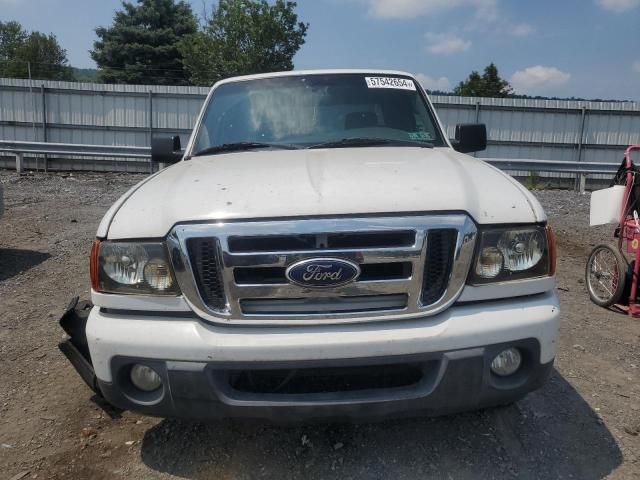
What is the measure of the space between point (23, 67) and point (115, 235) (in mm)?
48964

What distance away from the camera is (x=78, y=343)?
9.23 feet

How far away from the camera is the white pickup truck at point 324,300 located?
2.06 metres

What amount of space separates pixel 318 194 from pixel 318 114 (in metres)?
1.55

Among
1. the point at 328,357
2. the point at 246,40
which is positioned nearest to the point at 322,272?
the point at 328,357

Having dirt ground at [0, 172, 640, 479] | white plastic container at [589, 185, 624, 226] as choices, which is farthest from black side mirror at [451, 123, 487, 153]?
white plastic container at [589, 185, 624, 226]

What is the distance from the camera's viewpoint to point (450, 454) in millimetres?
2510

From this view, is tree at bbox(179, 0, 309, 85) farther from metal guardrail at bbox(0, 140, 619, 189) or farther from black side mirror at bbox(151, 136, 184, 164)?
black side mirror at bbox(151, 136, 184, 164)

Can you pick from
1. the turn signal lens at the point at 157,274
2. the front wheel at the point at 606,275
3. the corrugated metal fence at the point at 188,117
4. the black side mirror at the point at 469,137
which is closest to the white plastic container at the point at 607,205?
the front wheel at the point at 606,275

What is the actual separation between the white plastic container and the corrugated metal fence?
12626mm

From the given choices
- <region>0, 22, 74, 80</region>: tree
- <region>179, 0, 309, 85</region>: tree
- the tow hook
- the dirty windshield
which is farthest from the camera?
<region>0, 22, 74, 80</region>: tree

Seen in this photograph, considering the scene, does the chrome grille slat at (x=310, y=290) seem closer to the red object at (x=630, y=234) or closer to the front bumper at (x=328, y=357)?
the front bumper at (x=328, y=357)

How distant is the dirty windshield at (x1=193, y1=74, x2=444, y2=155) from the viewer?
11.3 feet

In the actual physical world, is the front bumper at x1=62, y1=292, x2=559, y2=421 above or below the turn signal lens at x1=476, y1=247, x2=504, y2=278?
below

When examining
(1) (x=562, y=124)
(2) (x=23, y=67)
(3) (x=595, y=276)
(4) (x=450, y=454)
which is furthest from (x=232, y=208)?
(2) (x=23, y=67)
